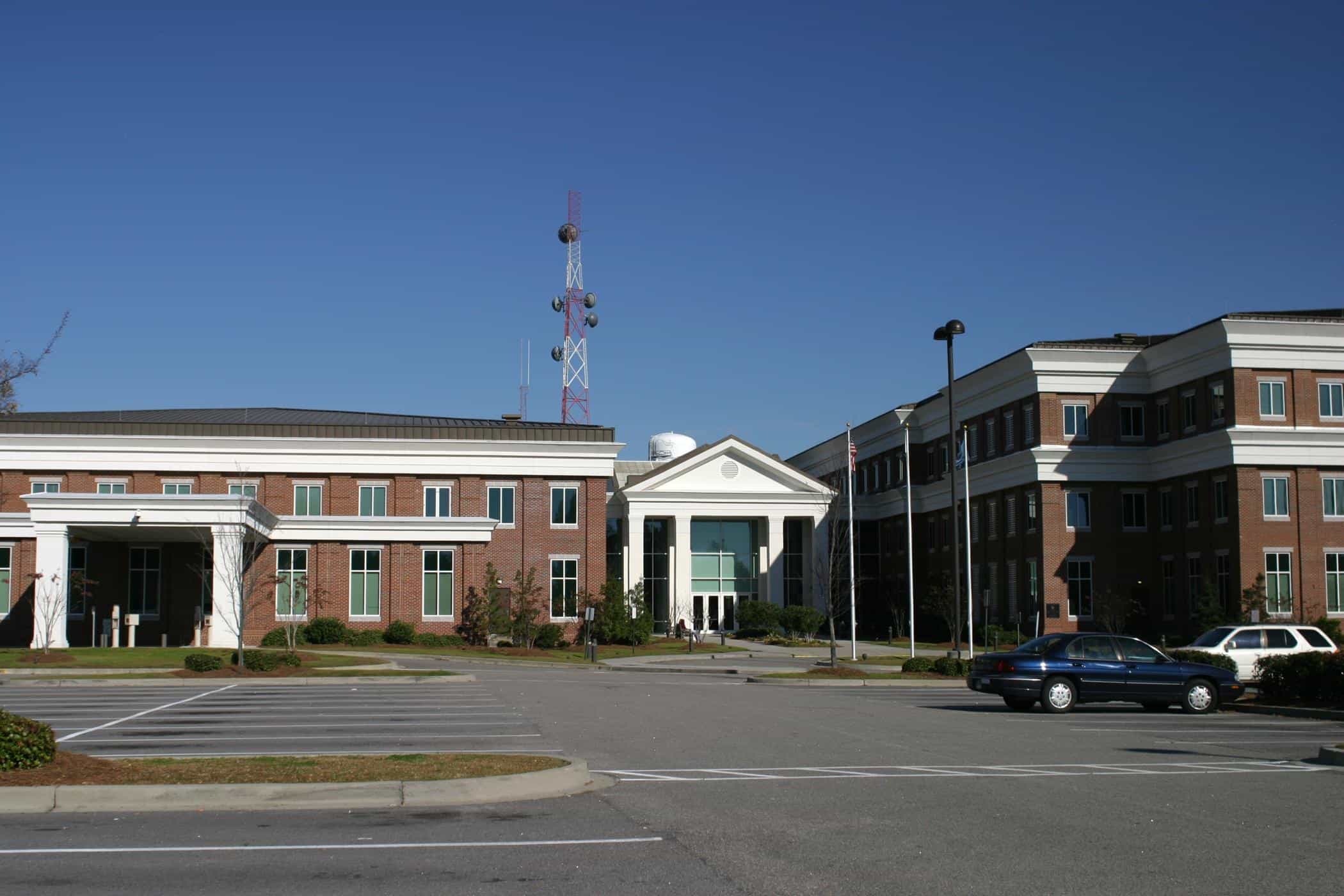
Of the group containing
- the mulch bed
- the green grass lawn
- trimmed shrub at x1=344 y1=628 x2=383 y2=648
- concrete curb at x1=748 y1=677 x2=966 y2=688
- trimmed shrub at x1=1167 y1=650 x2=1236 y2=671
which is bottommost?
concrete curb at x1=748 y1=677 x2=966 y2=688

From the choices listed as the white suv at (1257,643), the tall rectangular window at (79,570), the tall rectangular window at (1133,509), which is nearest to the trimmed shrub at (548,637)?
the tall rectangular window at (79,570)

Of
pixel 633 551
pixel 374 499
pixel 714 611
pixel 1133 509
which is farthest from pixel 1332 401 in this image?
pixel 374 499

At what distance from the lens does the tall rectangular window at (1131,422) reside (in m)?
61.2

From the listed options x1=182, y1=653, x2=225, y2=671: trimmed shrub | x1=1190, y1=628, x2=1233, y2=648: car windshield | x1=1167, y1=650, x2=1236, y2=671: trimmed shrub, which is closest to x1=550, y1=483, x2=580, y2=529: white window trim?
x1=182, y1=653, x2=225, y2=671: trimmed shrub

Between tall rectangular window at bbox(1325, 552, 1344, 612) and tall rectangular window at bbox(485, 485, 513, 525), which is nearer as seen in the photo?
tall rectangular window at bbox(1325, 552, 1344, 612)

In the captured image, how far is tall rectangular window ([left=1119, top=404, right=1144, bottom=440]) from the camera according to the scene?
61156mm

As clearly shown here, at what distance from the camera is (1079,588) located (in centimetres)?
6031

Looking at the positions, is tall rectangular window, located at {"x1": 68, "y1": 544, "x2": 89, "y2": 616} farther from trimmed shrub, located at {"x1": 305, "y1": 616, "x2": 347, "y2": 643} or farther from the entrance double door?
the entrance double door

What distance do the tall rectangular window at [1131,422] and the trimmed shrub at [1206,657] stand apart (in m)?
32.9

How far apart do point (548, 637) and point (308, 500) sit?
12.7 m

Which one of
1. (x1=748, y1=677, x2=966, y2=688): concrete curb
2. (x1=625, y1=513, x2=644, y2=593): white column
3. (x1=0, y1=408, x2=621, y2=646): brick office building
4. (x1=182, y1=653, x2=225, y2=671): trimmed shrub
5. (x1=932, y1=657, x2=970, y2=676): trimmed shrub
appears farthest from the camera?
(x1=625, y1=513, x2=644, y2=593): white column

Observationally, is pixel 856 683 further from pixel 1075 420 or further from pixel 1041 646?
pixel 1075 420

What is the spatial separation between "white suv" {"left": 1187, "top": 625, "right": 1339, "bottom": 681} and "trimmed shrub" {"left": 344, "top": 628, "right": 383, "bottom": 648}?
33.8m

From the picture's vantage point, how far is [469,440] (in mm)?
60312
